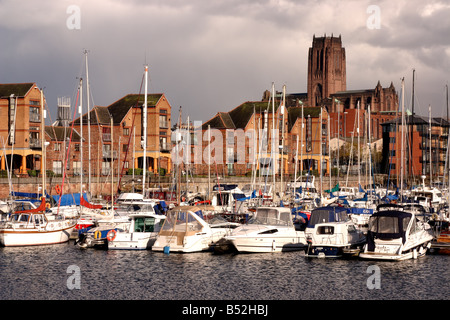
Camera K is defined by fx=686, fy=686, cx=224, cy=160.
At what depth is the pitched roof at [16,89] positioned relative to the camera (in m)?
83.5

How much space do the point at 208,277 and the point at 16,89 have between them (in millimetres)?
54876

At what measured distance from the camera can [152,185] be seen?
8638 centimetres

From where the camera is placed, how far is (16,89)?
84.4 metres

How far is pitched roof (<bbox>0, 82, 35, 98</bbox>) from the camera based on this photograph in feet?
274

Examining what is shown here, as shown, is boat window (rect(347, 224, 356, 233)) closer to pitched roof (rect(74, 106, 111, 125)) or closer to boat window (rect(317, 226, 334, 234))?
boat window (rect(317, 226, 334, 234))

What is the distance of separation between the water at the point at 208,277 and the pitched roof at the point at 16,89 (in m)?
40.8

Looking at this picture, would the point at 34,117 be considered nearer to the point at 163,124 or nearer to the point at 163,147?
the point at 163,124

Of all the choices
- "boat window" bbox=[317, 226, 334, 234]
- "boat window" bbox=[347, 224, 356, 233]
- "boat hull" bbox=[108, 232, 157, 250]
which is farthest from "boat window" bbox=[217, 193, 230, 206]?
"boat window" bbox=[317, 226, 334, 234]

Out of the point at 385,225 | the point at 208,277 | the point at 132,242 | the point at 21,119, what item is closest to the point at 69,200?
the point at 132,242

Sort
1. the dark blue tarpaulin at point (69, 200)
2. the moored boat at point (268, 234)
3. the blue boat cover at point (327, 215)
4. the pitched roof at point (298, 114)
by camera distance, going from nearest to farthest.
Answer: the moored boat at point (268, 234), the blue boat cover at point (327, 215), the dark blue tarpaulin at point (69, 200), the pitched roof at point (298, 114)

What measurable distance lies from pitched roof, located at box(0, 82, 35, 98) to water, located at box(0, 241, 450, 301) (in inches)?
1605

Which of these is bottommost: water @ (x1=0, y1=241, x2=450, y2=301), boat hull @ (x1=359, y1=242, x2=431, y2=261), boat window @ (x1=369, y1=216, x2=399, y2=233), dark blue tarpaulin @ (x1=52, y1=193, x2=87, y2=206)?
water @ (x1=0, y1=241, x2=450, y2=301)

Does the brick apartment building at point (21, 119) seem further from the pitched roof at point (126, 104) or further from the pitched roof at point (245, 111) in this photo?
the pitched roof at point (245, 111)

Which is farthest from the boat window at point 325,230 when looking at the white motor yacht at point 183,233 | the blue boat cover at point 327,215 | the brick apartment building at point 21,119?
the brick apartment building at point 21,119
